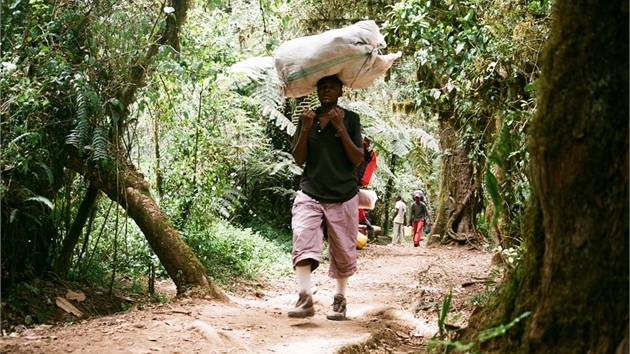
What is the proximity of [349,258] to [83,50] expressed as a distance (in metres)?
3.37

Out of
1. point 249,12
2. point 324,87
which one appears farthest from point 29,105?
point 249,12

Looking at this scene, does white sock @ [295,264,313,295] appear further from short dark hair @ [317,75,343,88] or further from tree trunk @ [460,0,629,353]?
tree trunk @ [460,0,629,353]

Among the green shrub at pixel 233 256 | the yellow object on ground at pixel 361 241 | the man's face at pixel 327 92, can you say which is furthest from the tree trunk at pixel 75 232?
the yellow object on ground at pixel 361 241

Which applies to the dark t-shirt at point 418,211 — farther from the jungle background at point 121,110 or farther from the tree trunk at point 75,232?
the tree trunk at point 75,232

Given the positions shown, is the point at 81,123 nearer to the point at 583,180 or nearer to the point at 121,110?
the point at 121,110

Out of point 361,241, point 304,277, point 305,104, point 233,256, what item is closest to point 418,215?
point 361,241

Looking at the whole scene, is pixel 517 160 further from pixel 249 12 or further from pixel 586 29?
pixel 249 12

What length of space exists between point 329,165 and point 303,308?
133cm

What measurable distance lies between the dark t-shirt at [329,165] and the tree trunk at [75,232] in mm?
2452

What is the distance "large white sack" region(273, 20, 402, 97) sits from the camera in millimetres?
5539

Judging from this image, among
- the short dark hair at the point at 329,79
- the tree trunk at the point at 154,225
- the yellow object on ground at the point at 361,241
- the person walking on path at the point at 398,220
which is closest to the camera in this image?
the short dark hair at the point at 329,79

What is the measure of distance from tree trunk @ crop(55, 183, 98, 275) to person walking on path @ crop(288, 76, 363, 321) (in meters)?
2.39

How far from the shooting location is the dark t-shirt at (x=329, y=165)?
220 inches

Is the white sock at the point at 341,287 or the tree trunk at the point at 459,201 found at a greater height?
the tree trunk at the point at 459,201
